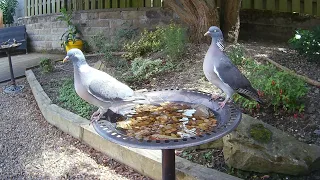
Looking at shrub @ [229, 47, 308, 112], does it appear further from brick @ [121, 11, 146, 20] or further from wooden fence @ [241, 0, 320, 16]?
brick @ [121, 11, 146, 20]

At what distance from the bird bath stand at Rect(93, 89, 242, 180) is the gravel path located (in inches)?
41.7

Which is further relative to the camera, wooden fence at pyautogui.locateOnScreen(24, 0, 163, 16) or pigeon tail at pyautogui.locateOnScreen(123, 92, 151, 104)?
wooden fence at pyautogui.locateOnScreen(24, 0, 163, 16)

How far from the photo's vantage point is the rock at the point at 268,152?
8.62ft

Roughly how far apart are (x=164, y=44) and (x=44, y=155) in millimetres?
3102

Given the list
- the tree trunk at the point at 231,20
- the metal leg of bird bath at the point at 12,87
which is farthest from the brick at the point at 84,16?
the tree trunk at the point at 231,20

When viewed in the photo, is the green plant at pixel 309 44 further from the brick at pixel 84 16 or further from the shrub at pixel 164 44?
the brick at pixel 84 16

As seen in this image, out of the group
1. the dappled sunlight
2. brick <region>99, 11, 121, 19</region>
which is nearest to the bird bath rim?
the dappled sunlight

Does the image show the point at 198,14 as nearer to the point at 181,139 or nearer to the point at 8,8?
the point at 181,139

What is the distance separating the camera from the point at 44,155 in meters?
3.81

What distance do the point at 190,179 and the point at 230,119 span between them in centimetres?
88

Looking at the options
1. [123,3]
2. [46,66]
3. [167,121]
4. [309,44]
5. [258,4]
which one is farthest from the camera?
[123,3]

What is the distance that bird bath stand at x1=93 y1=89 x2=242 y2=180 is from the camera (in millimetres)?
1774

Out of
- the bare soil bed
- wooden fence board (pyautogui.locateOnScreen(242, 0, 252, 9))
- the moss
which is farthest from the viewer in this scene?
wooden fence board (pyautogui.locateOnScreen(242, 0, 252, 9))

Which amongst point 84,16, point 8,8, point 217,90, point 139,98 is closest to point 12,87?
point 84,16
